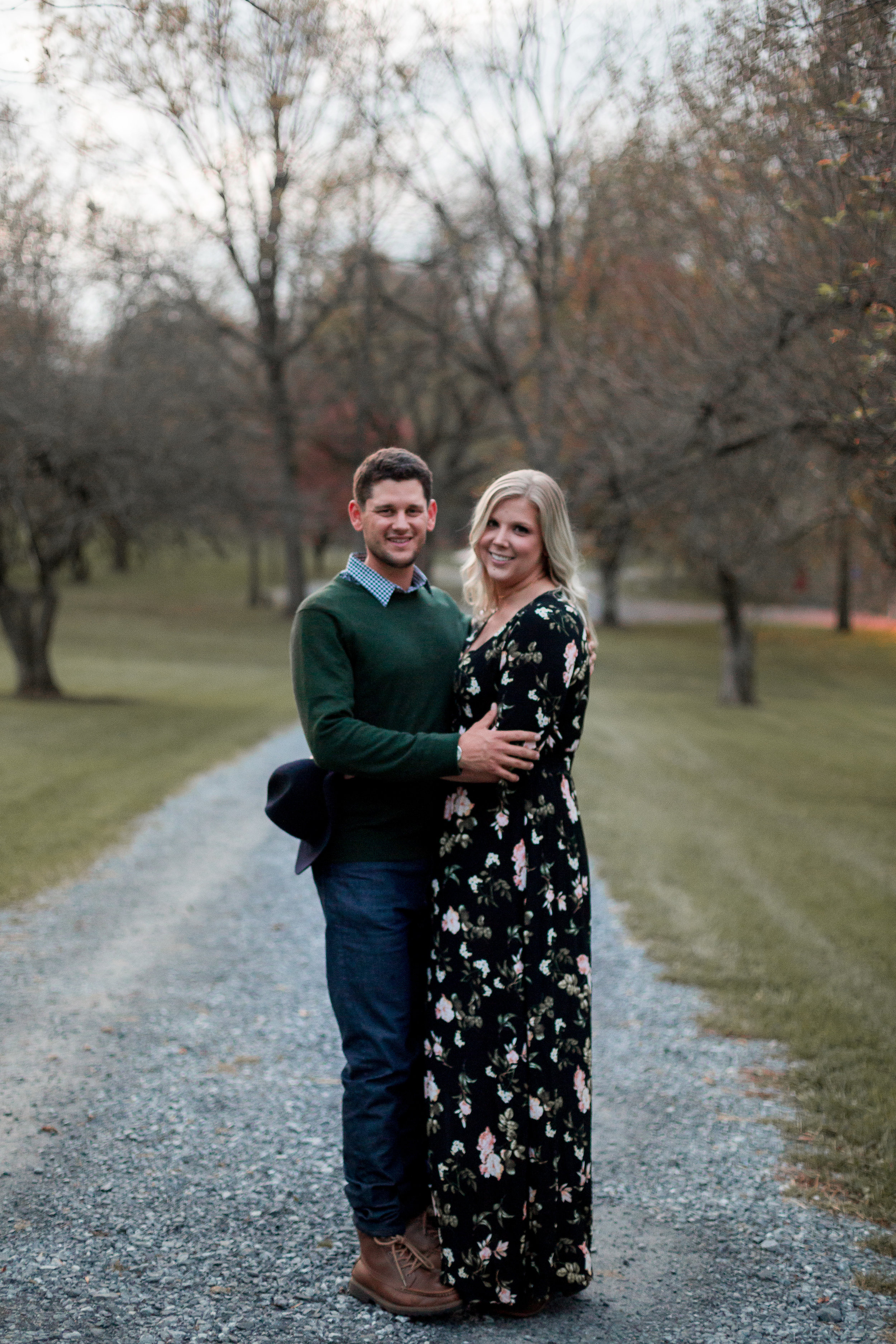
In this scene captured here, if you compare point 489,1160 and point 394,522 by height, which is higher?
point 394,522

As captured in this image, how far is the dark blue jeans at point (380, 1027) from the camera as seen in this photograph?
3086 mm

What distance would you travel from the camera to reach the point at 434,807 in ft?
10.7

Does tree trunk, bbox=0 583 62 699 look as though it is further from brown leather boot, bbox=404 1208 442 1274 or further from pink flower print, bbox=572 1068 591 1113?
pink flower print, bbox=572 1068 591 1113

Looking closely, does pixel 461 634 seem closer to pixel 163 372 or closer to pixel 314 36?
pixel 314 36

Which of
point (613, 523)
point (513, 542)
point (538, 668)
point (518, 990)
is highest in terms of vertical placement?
point (613, 523)

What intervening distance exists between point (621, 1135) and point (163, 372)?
15410 millimetres

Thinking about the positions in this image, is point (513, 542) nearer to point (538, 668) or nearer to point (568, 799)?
point (538, 668)

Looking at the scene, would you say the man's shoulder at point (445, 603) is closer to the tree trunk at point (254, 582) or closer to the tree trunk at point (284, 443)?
the tree trunk at point (284, 443)

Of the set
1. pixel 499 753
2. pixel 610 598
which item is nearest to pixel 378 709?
pixel 499 753

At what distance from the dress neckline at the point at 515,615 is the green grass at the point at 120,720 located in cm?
498

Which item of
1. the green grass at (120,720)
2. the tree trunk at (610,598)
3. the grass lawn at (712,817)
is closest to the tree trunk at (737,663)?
the grass lawn at (712,817)

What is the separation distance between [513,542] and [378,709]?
60 centimetres

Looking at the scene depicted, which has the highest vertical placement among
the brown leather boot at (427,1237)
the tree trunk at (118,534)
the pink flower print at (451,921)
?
the tree trunk at (118,534)

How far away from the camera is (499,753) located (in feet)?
9.68
